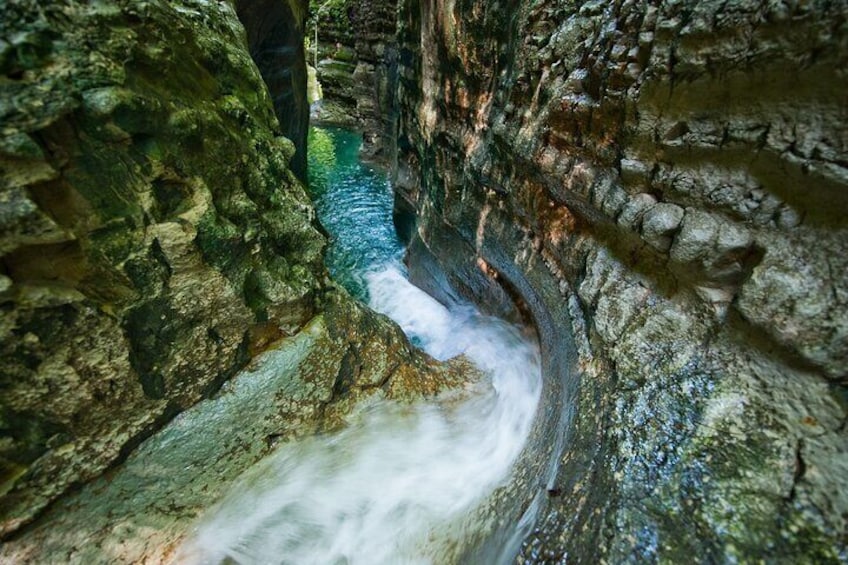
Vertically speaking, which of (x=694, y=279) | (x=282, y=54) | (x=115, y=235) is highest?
(x=282, y=54)

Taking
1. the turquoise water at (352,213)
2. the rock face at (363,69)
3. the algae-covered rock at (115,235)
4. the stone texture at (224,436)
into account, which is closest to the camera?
the algae-covered rock at (115,235)

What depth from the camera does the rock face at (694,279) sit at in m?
1.45

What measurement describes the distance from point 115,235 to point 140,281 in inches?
10.3

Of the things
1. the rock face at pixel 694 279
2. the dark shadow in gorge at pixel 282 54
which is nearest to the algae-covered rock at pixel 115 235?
the rock face at pixel 694 279

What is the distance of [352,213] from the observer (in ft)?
31.4

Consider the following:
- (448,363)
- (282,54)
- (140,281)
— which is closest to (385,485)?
(448,363)

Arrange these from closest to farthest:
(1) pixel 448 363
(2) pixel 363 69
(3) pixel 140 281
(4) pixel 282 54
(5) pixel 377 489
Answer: (3) pixel 140 281 < (5) pixel 377 489 < (1) pixel 448 363 < (4) pixel 282 54 < (2) pixel 363 69

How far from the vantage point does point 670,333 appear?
203 cm

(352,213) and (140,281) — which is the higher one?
(140,281)

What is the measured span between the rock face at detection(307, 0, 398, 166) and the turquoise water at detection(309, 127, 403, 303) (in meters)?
1.02

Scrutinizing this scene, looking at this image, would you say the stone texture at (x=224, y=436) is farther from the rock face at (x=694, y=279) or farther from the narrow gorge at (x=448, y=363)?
the rock face at (x=694, y=279)

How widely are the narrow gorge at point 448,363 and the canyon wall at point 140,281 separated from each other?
0.01m

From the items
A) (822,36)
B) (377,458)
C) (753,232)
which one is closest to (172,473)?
Answer: (377,458)

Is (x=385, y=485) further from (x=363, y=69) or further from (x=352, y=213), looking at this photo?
(x=363, y=69)
